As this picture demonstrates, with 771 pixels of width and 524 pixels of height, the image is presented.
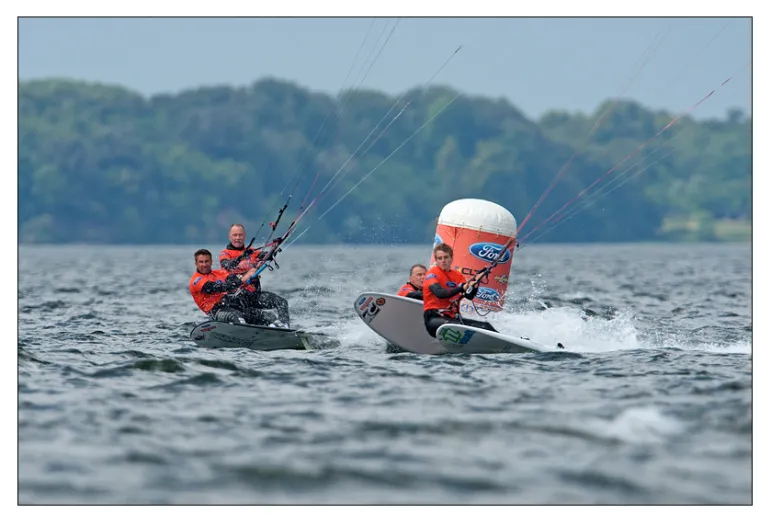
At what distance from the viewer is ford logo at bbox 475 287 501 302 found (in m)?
16.3

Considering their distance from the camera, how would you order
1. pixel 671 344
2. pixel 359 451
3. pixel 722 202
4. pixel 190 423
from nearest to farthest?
pixel 359 451 < pixel 190 423 < pixel 671 344 < pixel 722 202

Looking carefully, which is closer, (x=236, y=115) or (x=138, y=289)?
(x=138, y=289)

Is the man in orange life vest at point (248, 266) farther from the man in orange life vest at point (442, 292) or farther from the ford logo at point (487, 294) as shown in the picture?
the ford logo at point (487, 294)

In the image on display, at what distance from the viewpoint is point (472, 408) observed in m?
10.4

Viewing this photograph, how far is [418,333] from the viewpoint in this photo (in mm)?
14547

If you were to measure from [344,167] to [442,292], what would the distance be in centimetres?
8957

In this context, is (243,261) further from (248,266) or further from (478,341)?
(478,341)

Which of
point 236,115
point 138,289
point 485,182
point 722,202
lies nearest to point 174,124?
point 236,115

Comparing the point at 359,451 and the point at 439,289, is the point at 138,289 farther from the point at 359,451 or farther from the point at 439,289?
the point at 359,451

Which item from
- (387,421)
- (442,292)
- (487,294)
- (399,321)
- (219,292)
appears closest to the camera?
(387,421)

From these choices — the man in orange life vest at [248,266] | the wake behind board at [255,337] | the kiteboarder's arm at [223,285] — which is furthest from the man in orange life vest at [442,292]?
the kiteboarder's arm at [223,285]

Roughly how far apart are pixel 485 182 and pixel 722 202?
23.1 metres

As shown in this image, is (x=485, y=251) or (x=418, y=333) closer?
(x=418, y=333)

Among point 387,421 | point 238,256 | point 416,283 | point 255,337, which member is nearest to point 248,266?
point 238,256
